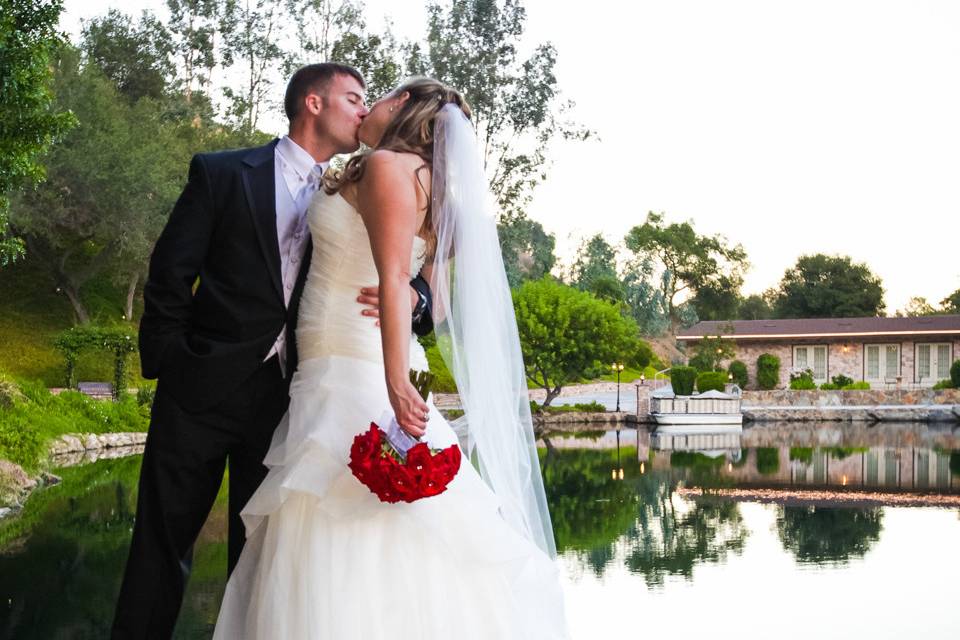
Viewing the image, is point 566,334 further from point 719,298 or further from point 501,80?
point 719,298

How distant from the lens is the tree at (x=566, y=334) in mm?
30953

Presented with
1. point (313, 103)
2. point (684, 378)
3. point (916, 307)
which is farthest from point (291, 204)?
point (916, 307)

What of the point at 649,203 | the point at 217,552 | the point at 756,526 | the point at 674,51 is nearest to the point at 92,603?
the point at 217,552

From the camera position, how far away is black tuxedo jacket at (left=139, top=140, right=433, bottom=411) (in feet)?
10.3

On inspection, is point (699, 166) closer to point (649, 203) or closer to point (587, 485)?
point (649, 203)

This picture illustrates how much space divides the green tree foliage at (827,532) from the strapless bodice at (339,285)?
18.6 feet

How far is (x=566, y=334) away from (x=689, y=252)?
29.1 meters

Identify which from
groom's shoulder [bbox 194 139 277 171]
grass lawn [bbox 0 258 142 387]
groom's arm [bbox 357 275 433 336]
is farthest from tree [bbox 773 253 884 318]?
groom's shoulder [bbox 194 139 277 171]

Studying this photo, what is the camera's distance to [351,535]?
9.23ft

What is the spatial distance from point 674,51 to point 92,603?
26194 millimetres

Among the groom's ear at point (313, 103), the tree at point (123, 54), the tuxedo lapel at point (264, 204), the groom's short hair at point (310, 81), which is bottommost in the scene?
the tuxedo lapel at point (264, 204)

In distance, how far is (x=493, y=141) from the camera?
2939cm

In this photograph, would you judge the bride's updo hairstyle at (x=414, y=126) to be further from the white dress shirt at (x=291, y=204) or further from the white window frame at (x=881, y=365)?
the white window frame at (x=881, y=365)

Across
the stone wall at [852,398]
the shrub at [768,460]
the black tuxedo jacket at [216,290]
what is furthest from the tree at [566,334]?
the black tuxedo jacket at [216,290]
